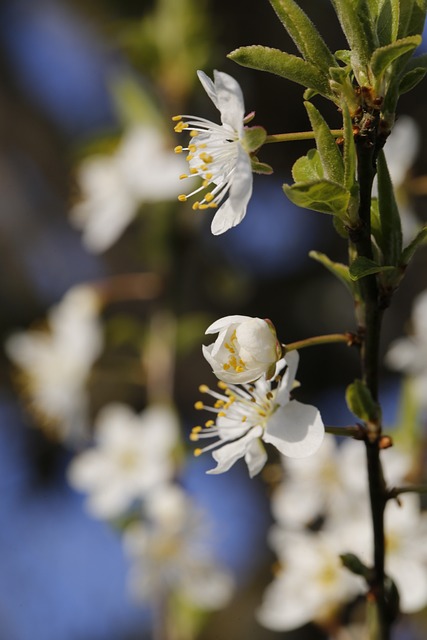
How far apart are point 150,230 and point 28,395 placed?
1.32 ft

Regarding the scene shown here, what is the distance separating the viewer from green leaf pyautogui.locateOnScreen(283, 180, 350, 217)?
1.78 ft

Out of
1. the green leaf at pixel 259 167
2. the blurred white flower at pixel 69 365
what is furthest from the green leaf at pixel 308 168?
the blurred white flower at pixel 69 365

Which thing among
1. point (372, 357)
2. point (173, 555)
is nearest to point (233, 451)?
point (372, 357)

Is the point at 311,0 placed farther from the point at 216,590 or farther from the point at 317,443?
the point at 317,443

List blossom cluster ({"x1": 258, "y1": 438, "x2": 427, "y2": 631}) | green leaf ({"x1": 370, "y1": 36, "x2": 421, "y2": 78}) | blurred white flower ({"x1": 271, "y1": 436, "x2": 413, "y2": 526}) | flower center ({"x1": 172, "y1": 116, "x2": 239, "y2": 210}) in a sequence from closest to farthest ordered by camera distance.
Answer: green leaf ({"x1": 370, "y1": 36, "x2": 421, "y2": 78}) → flower center ({"x1": 172, "y1": 116, "x2": 239, "y2": 210}) → blossom cluster ({"x1": 258, "y1": 438, "x2": 427, "y2": 631}) → blurred white flower ({"x1": 271, "y1": 436, "x2": 413, "y2": 526})

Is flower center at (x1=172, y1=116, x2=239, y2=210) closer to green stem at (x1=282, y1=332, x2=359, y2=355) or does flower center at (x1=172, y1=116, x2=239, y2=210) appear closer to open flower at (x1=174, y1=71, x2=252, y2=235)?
open flower at (x1=174, y1=71, x2=252, y2=235)

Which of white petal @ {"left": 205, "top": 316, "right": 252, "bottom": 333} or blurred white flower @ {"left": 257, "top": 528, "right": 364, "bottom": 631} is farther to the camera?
blurred white flower @ {"left": 257, "top": 528, "right": 364, "bottom": 631}

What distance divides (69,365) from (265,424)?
876mm

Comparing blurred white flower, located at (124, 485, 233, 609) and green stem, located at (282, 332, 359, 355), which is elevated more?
green stem, located at (282, 332, 359, 355)

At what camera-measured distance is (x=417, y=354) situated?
45.7 inches

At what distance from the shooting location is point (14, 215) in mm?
2420

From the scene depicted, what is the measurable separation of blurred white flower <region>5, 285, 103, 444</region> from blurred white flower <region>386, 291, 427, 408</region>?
535mm

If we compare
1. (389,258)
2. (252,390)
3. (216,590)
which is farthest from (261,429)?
(216,590)

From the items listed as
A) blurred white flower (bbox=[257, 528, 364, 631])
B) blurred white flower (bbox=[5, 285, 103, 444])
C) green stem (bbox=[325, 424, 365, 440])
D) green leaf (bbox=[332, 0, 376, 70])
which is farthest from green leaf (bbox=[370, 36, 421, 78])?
blurred white flower (bbox=[5, 285, 103, 444])
